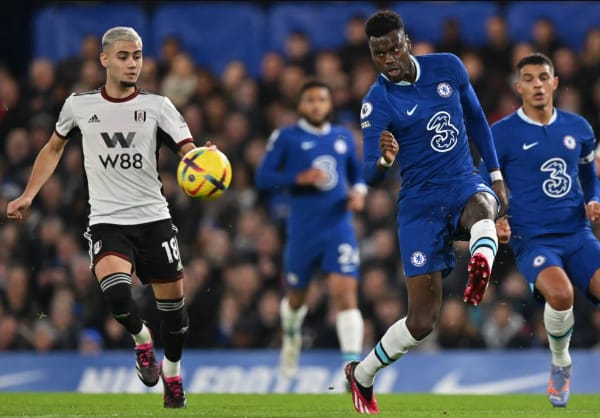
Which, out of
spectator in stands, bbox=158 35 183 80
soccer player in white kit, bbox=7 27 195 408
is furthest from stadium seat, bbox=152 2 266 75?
soccer player in white kit, bbox=7 27 195 408

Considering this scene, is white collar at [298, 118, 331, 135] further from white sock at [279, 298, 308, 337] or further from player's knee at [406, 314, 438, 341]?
player's knee at [406, 314, 438, 341]

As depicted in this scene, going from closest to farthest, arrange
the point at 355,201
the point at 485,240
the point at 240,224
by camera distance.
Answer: the point at 485,240 → the point at 355,201 → the point at 240,224

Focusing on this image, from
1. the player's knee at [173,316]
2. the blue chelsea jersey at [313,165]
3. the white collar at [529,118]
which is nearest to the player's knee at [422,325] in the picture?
the player's knee at [173,316]

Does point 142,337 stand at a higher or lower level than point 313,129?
lower

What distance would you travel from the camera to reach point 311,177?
41.0 ft

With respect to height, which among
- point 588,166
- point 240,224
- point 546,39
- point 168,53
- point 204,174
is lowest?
point 240,224

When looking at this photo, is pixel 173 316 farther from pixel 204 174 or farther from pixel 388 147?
pixel 388 147

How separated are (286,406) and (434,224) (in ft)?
7.32

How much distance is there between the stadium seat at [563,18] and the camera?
1769 cm

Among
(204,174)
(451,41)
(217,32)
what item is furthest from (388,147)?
(217,32)

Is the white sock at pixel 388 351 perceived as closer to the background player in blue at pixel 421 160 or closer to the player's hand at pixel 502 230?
the background player in blue at pixel 421 160

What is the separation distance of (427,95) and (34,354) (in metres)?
6.93

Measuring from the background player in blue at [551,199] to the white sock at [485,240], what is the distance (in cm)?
170

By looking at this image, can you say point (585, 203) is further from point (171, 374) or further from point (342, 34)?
point (342, 34)
